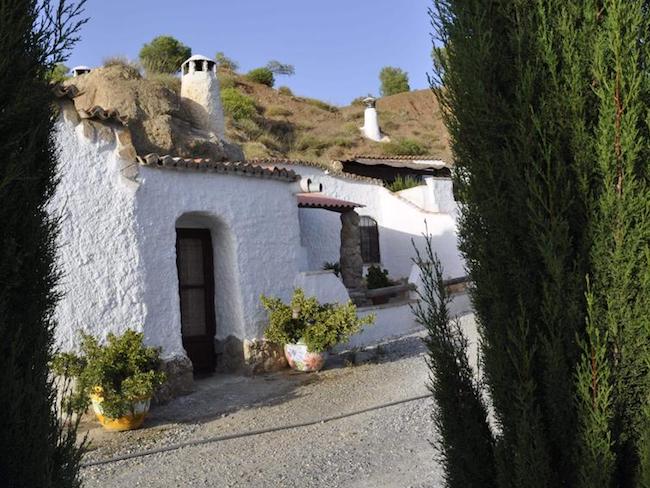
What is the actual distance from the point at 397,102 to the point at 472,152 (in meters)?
48.4

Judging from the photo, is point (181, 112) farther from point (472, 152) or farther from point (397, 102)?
point (397, 102)

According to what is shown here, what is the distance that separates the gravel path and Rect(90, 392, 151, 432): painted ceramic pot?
16cm

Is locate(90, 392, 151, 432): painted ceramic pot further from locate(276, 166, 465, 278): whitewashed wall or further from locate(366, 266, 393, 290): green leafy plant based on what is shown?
locate(276, 166, 465, 278): whitewashed wall

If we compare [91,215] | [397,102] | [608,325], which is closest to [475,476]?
[608,325]

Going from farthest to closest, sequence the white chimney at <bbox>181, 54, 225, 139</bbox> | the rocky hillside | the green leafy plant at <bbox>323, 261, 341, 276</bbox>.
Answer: the rocky hillside
the green leafy plant at <bbox>323, 261, 341, 276</bbox>
the white chimney at <bbox>181, 54, 225, 139</bbox>

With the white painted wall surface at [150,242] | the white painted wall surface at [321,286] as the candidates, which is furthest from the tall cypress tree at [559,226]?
the white painted wall surface at [321,286]

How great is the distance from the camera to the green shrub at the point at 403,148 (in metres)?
33.2

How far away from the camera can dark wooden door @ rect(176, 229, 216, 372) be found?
31.7 feet

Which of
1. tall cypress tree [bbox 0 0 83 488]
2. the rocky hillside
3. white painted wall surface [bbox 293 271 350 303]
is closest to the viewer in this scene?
tall cypress tree [bbox 0 0 83 488]

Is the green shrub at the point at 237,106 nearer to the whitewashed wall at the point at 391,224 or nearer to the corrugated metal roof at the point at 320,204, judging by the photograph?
the whitewashed wall at the point at 391,224

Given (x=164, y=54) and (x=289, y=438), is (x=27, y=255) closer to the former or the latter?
(x=289, y=438)

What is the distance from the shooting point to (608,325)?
2.64 meters

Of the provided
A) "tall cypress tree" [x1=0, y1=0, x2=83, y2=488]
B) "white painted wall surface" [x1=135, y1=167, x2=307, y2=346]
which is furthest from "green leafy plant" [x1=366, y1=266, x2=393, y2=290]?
"tall cypress tree" [x1=0, y1=0, x2=83, y2=488]

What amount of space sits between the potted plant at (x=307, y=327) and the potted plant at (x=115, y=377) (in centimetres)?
257
